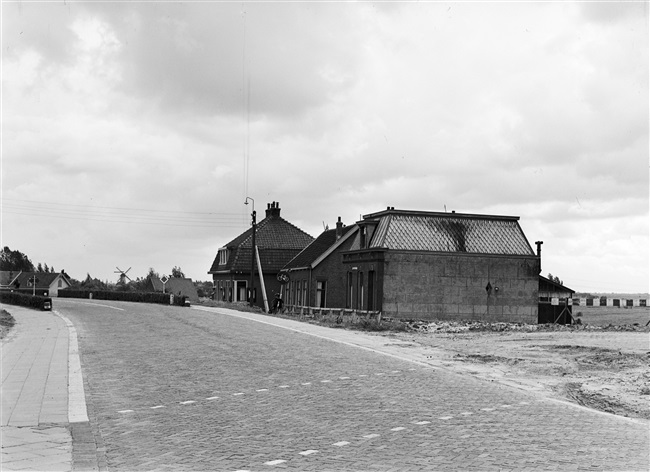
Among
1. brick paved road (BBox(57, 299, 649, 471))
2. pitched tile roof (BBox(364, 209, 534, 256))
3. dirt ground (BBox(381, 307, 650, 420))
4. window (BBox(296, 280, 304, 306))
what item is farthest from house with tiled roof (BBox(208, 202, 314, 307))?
brick paved road (BBox(57, 299, 649, 471))

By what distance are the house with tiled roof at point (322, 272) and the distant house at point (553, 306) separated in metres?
12.0

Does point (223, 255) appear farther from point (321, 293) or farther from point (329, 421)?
point (329, 421)

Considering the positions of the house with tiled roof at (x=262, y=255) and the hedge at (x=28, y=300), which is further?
the house with tiled roof at (x=262, y=255)

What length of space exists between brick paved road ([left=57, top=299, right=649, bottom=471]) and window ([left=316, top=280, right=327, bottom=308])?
109 ft

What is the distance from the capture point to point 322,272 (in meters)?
51.2

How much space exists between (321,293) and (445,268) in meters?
13.0

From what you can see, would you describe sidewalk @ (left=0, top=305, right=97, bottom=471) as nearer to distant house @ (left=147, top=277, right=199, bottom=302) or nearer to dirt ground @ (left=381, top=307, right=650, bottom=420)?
dirt ground @ (left=381, top=307, right=650, bottom=420)

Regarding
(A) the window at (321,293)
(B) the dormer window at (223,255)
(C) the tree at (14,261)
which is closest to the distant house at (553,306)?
(A) the window at (321,293)

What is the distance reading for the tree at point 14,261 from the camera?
15525 cm

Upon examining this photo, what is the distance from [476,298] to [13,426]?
113ft

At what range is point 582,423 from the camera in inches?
403

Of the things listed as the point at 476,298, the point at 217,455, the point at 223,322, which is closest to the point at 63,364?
the point at 217,455

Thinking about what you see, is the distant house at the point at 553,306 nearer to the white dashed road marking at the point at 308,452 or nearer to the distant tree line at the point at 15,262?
the white dashed road marking at the point at 308,452

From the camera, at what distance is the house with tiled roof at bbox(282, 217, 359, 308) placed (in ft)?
161
